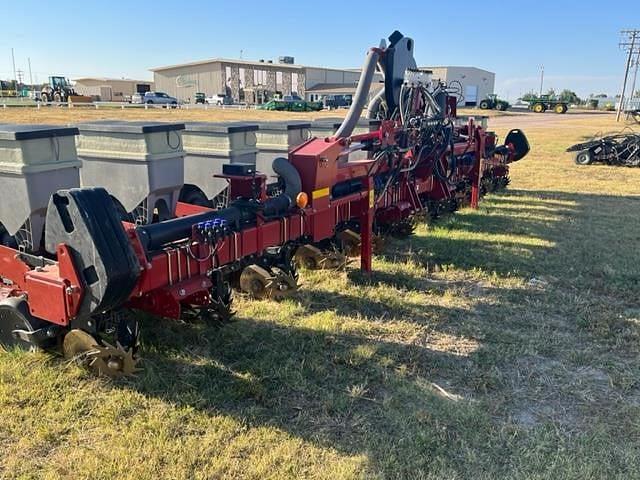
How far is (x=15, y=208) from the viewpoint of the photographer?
3430mm

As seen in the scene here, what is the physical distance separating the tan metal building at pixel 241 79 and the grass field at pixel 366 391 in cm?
5745

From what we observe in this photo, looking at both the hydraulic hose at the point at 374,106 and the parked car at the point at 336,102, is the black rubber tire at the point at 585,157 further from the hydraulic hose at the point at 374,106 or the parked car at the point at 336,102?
the parked car at the point at 336,102

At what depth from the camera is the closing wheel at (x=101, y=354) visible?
10.3 ft

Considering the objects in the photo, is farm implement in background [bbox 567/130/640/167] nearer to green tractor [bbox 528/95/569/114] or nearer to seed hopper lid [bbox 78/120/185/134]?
seed hopper lid [bbox 78/120/185/134]

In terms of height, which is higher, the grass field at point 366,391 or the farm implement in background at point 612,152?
the farm implement in background at point 612,152

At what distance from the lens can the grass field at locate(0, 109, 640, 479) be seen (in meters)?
2.73

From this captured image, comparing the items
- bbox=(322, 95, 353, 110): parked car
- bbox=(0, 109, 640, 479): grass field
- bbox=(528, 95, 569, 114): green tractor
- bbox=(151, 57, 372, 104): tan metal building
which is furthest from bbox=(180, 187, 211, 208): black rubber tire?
bbox=(151, 57, 372, 104): tan metal building

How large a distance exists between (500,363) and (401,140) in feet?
9.56

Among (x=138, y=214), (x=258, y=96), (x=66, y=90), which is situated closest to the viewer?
(x=138, y=214)

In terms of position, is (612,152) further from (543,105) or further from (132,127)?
(543,105)

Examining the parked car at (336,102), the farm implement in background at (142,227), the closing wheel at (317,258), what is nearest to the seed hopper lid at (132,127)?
the farm implement in background at (142,227)

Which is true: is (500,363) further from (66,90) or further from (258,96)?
(258,96)

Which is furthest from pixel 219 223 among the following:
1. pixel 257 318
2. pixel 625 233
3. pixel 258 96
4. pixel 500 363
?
pixel 258 96

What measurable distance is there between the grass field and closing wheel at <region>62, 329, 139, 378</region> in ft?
0.58
